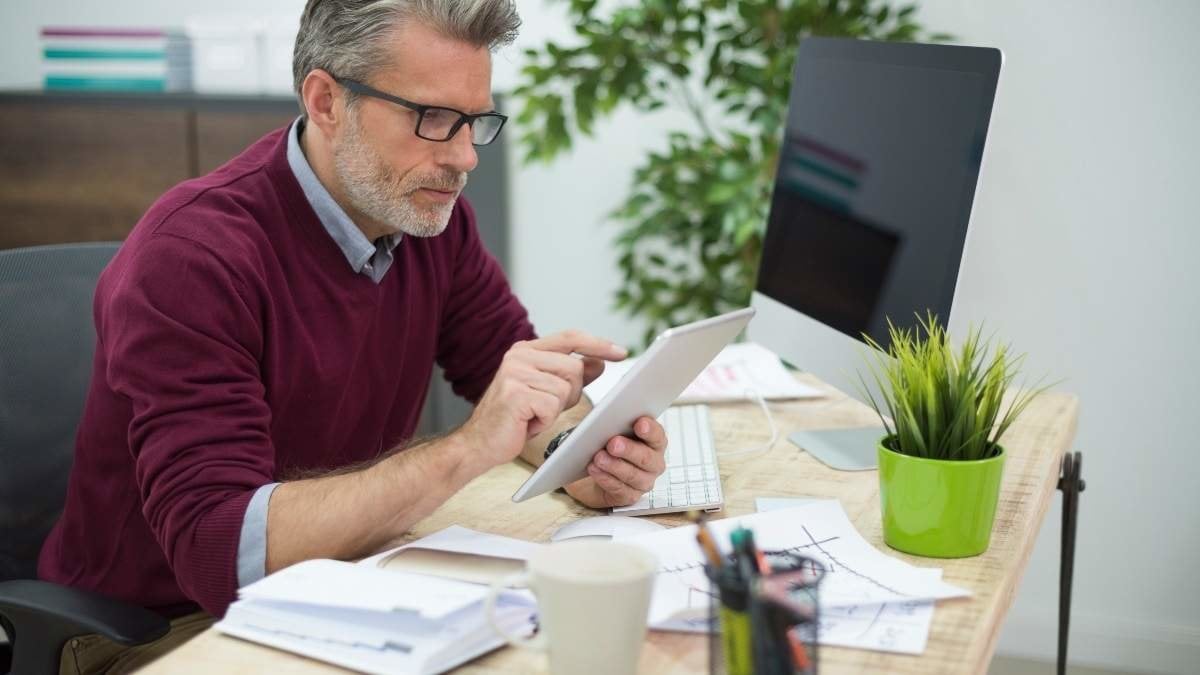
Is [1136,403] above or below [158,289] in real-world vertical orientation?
below

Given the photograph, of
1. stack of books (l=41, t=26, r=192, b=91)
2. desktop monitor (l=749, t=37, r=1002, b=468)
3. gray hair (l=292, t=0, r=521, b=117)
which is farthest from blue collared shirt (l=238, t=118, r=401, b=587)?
stack of books (l=41, t=26, r=192, b=91)

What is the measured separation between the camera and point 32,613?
122cm

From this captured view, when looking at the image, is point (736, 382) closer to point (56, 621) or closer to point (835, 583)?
point (835, 583)

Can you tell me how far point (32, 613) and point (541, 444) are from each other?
60 cm

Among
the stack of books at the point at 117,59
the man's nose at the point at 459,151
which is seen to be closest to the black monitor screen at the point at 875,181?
the man's nose at the point at 459,151

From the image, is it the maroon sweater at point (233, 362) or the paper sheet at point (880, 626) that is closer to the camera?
the paper sheet at point (880, 626)

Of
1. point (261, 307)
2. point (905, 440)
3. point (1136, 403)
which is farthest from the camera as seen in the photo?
point (1136, 403)

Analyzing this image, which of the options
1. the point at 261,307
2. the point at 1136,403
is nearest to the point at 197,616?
the point at 261,307

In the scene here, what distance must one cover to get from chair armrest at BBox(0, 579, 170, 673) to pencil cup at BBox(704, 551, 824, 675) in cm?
67

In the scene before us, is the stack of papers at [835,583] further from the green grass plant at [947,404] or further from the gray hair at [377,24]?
the gray hair at [377,24]

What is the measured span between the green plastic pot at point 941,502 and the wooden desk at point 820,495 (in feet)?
0.06

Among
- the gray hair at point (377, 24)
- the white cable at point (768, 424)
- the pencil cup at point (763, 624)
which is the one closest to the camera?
the pencil cup at point (763, 624)

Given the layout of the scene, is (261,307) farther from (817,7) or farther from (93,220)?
(93,220)

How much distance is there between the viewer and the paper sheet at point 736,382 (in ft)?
5.75
